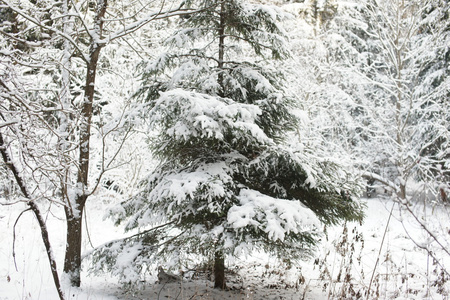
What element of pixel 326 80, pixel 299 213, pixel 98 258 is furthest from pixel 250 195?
pixel 326 80

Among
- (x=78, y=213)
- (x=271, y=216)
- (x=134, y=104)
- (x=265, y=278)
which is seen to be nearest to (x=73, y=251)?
(x=78, y=213)

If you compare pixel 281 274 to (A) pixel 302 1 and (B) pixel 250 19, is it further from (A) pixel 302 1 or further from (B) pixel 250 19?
(A) pixel 302 1

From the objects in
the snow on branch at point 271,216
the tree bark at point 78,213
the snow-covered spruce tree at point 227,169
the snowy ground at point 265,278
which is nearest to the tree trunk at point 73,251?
the tree bark at point 78,213

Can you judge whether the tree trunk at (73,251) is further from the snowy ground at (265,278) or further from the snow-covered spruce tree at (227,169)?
the snow-covered spruce tree at (227,169)

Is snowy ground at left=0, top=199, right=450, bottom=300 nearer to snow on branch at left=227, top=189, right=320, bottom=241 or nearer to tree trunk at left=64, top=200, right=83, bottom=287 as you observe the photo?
tree trunk at left=64, top=200, right=83, bottom=287

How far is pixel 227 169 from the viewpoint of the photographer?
4121 millimetres

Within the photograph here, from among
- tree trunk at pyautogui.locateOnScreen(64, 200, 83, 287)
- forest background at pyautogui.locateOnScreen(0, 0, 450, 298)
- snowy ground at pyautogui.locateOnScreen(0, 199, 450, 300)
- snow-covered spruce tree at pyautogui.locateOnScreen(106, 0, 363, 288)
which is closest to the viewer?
forest background at pyautogui.locateOnScreen(0, 0, 450, 298)

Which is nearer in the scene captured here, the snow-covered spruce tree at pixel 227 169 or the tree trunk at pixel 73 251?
the snow-covered spruce tree at pixel 227 169

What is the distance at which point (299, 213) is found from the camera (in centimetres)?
341

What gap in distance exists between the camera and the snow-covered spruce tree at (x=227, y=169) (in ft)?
11.5


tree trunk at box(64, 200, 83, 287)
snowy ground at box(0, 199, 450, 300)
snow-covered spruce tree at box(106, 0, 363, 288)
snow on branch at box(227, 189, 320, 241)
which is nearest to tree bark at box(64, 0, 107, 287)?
tree trunk at box(64, 200, 83, 287)

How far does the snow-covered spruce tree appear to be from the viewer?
351cm

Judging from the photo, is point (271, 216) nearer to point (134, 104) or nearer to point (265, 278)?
point (134, 104)

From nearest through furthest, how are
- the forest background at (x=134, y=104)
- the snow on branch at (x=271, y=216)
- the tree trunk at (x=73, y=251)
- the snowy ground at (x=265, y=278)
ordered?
the forest background at (x=134, y=104)
the snow on branch at (x=271, y=216)
the snowy ground at (x=265, y=278)
the tree trunk at (x=73, y=251)
